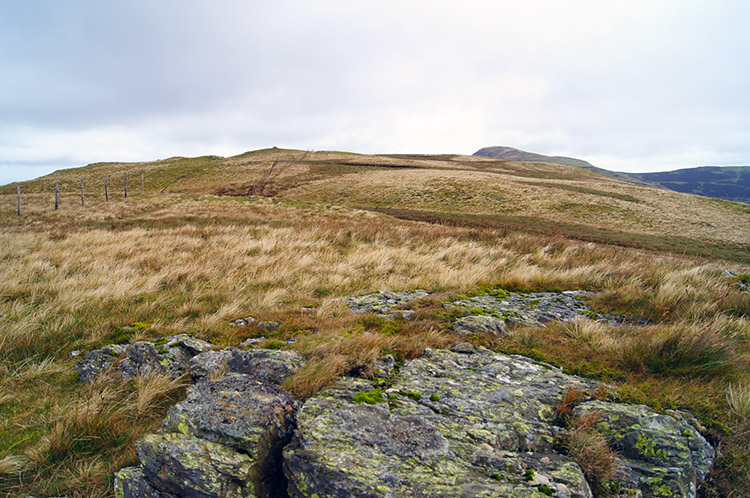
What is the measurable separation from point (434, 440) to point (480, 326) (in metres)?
2.55

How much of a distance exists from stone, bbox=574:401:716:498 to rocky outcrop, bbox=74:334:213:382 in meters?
4.21

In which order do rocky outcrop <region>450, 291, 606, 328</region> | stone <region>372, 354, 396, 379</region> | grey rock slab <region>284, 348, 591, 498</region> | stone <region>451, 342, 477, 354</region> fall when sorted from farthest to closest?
rocky outcrop <region>450, 291, 606, 328</region> → stone <region>451, 342, 477, 354</region> → stone <region>372, 354, 396, 379</region> → grey rock slab <region>284, 348, 591, 498</region>

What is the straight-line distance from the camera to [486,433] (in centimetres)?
282

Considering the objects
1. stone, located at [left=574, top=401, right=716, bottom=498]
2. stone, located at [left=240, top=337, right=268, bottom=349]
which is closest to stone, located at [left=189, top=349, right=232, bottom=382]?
stone, located at [left=240, top=337, right=268, bottom=349]

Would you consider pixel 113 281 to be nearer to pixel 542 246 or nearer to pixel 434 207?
pixel 542 246

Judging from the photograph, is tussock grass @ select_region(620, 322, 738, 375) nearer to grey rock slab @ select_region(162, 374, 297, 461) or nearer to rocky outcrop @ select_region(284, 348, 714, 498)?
rocky outcrop @ select_region(284, 348, 714, 498)

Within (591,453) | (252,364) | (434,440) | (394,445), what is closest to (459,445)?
(434,440)

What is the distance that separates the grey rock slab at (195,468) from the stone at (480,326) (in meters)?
3.32

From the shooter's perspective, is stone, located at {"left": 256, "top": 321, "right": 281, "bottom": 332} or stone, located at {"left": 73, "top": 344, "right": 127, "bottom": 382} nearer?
stone, located at {"left": 73, "top": 344, "right": 127, "bottom": 382}

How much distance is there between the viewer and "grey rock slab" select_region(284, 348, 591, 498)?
2324mm

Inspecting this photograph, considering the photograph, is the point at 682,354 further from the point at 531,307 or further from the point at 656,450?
the point at 531,307

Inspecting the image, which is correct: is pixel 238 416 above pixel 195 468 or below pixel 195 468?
above

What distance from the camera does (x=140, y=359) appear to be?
3.87m

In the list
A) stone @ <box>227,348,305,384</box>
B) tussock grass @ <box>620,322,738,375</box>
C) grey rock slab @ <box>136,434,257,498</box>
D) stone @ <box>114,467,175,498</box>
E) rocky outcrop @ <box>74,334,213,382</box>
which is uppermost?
tussock grass @ <box>620,322,738,375</box>
